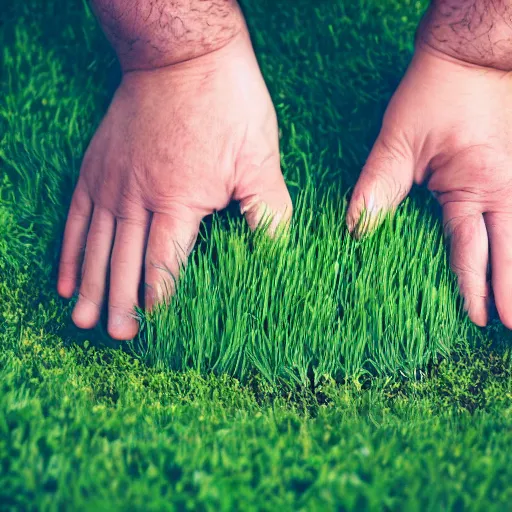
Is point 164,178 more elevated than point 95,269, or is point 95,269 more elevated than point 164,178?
point 164,178

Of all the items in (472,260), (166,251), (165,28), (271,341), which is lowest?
(271,341)

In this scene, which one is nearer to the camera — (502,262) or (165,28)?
(502,262)

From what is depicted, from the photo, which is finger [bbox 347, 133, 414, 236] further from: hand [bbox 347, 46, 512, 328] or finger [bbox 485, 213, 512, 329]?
finger [bbox 485, 213, 512, 329]

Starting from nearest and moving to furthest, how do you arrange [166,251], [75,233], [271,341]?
[271,341]
[166,251]
[75,233]

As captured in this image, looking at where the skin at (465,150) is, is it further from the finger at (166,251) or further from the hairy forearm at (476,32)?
the finger at (166,251)

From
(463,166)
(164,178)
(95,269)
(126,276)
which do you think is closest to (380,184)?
(463,166)

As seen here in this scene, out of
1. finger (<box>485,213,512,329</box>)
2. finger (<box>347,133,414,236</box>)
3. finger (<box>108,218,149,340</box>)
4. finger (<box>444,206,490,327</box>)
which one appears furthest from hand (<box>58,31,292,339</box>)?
finger (<box>485,213,512,329</box>)

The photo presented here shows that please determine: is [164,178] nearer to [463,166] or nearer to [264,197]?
[264,197]

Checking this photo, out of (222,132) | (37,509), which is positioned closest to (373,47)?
(222,132)
